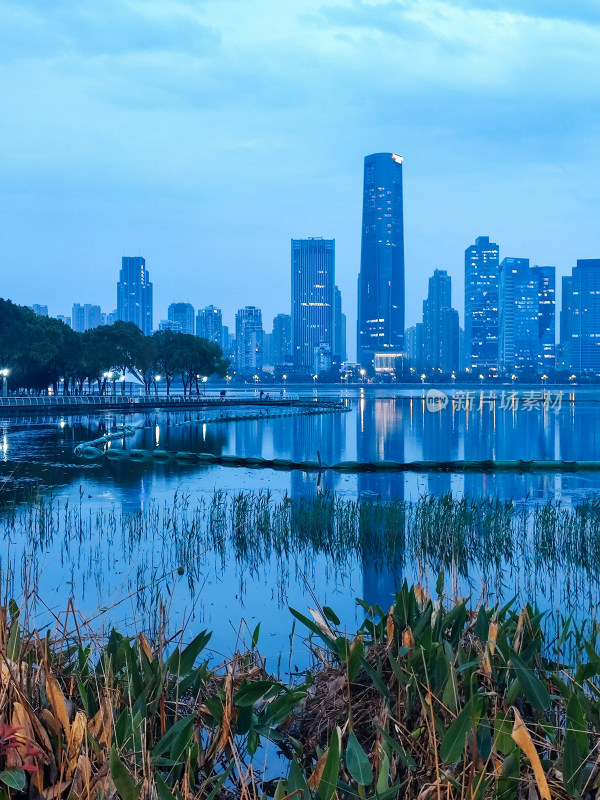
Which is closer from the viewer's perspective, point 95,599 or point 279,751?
point 279,751

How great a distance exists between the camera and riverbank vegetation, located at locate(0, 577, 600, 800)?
141 inches

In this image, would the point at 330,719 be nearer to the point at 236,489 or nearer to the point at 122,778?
the point at 122,778

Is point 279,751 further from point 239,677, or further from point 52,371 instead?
point 52,371

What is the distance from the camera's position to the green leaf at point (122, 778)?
324 cm

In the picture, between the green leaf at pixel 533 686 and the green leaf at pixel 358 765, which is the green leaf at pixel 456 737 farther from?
the green leaf at pixel 533 686

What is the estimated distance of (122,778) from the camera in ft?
10.7

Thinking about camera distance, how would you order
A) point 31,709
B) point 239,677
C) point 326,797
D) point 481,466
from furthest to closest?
point 481,466
point 239,677
point 31,709
point 326,797

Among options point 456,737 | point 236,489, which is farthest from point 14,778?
point 236,489

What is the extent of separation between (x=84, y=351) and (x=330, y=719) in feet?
272

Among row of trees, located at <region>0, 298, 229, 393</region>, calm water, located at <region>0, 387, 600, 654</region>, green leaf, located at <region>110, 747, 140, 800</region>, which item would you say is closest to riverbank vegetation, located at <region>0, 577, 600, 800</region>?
green leaf, located at <region>110, 747, 140, 800</region>

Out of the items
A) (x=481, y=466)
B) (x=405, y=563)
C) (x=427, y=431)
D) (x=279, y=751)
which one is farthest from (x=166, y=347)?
(x=279, y=751)

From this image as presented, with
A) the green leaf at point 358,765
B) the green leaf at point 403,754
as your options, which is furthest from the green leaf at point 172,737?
the green leaf at point 403,754

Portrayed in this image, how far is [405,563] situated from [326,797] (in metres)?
10.2

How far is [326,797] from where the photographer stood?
10.7 ft
